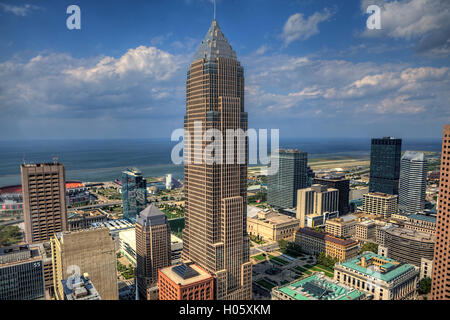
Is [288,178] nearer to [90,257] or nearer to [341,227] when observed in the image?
[341,227]

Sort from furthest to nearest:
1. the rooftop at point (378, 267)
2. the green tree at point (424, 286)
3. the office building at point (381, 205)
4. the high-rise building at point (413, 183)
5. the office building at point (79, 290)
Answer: the high-rise building at point (413, 183), the office building at point (381, 205), the green tree at point (424, 286), the rooftop at point (378, 267), the office building at point (79, 290)

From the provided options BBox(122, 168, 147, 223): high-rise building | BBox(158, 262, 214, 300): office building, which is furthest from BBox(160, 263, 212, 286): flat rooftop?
BBox(122, 168, 147, 223): high-rise building

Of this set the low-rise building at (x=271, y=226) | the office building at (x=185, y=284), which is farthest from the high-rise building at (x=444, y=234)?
the low-rise building at (x=271, y=226)

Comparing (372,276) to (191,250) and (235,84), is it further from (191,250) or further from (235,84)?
(235,84)

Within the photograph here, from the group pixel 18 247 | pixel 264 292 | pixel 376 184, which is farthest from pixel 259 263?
pixel 376 184

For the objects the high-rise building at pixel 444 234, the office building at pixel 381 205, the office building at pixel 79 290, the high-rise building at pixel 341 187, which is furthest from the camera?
the high-rise building at pixel 341 187

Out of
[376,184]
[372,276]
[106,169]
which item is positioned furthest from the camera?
[106,169]

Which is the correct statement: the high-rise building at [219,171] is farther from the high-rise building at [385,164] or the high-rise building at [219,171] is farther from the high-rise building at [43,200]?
the high-rise building at [385,164]

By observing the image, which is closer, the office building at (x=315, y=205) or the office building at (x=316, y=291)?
the office building at (x=316, y=291)
